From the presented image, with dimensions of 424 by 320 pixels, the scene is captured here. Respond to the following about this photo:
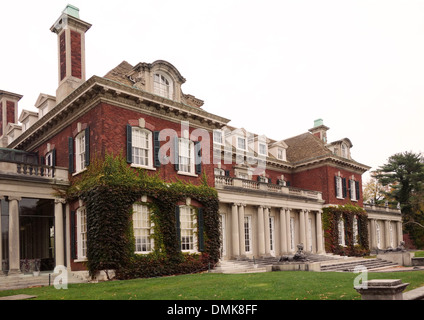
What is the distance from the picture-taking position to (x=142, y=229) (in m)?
21.0

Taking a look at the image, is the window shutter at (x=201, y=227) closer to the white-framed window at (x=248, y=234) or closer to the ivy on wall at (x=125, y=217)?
the ivy on wall at (x=125, y=217)

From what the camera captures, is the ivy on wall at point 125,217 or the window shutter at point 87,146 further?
the window shutter at point 87,146

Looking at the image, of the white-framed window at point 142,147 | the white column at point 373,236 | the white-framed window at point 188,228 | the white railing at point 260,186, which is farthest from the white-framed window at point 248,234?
the white column at point 373,236

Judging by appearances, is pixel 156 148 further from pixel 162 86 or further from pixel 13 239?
pixel 13 239

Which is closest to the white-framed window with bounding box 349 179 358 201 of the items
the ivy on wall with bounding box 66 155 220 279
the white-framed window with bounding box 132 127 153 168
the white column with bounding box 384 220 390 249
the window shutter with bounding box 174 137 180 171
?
the white column with bounding box 384 220 390 249

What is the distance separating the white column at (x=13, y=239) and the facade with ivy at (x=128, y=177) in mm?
46

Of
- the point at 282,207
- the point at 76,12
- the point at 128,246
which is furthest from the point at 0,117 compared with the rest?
the point at 282,207

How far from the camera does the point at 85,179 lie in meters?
20.8

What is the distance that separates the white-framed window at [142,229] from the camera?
20.8 meters

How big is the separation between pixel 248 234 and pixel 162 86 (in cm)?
1293

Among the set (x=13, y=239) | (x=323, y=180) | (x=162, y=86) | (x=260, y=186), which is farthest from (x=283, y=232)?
(x=13, y=239)
